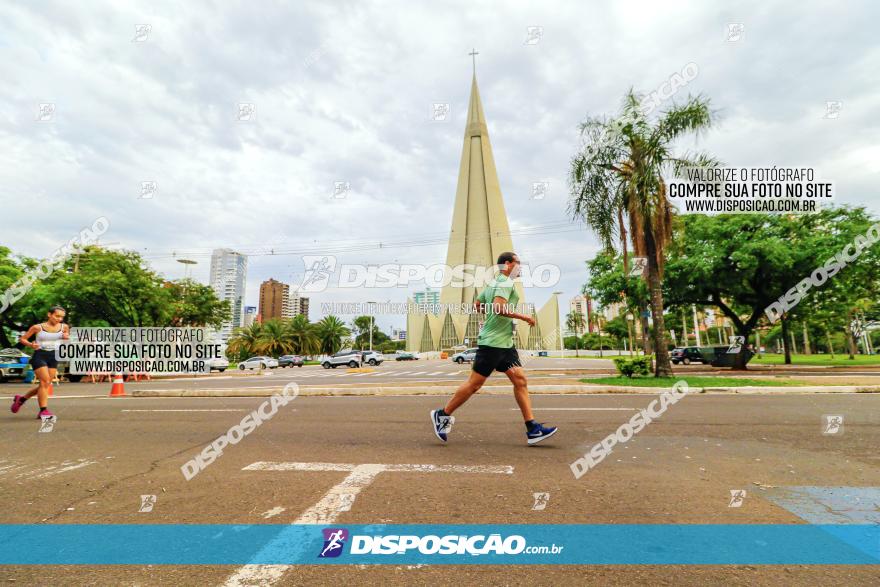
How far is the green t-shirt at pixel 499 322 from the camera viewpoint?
4758 millimetres

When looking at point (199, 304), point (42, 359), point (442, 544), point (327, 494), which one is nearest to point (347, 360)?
point (199, 304)

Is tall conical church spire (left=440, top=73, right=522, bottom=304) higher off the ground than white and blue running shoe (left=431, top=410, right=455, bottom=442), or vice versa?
tall conical church spire (left=440, top=73, right=522, bottom=304)

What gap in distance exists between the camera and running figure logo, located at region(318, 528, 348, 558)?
2.29 m

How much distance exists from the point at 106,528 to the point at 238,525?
2.59ft

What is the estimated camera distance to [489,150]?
98375 mm

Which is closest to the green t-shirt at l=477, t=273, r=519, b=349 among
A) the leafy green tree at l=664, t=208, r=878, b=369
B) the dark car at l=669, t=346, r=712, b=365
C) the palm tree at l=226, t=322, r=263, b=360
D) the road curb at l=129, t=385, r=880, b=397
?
the road curb at l=129, t=385, r=880, b=397

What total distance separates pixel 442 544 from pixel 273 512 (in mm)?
1172

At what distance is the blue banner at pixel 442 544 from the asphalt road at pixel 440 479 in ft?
0.30

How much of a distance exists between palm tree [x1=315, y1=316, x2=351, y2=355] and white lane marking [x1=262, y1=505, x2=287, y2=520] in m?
63.4

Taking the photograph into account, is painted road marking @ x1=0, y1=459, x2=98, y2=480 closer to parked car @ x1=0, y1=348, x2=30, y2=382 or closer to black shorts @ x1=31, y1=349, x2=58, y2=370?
black shorts @ x1=31, y1=349, x2=58, y2=370

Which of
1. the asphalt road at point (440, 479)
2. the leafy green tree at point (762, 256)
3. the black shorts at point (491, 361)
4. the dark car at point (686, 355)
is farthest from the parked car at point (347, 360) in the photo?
the black shorts at point (491, 361)

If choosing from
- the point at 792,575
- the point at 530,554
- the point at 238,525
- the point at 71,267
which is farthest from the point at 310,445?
the point at 71,267

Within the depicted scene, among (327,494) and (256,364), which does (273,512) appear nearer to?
(327,494)

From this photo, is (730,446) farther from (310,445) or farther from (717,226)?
(717,226)
